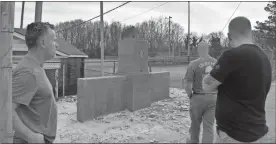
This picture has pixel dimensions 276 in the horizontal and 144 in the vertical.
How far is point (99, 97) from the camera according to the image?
7.74 metres

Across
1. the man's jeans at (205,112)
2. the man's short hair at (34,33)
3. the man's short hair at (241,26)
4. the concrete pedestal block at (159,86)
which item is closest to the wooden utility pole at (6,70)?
the man's short hair at (34,33)

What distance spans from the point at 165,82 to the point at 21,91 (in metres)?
9.02

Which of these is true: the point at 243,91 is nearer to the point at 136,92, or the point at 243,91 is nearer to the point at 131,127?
the point at 131,127

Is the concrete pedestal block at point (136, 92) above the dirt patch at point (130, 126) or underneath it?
above

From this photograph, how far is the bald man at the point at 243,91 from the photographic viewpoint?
2.38m

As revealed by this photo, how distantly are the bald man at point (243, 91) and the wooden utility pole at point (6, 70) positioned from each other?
1727 millimetres

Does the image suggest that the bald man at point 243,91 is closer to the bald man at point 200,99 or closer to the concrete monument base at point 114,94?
the bald man at point 200,99

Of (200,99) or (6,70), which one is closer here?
(6,70)

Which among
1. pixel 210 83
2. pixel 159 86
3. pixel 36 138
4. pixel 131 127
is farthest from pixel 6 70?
pixel 159 86

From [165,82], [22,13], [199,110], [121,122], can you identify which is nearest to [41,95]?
[199,110]

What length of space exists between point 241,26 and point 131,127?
15.6 feet

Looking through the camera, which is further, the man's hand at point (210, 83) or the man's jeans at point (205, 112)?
the man's jeans at point (205, 112)

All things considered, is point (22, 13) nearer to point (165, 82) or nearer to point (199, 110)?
point (165, 82)

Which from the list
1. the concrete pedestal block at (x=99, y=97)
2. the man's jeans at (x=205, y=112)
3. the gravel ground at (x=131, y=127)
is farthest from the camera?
the concrete pedestal block at (x=99, y=97)
